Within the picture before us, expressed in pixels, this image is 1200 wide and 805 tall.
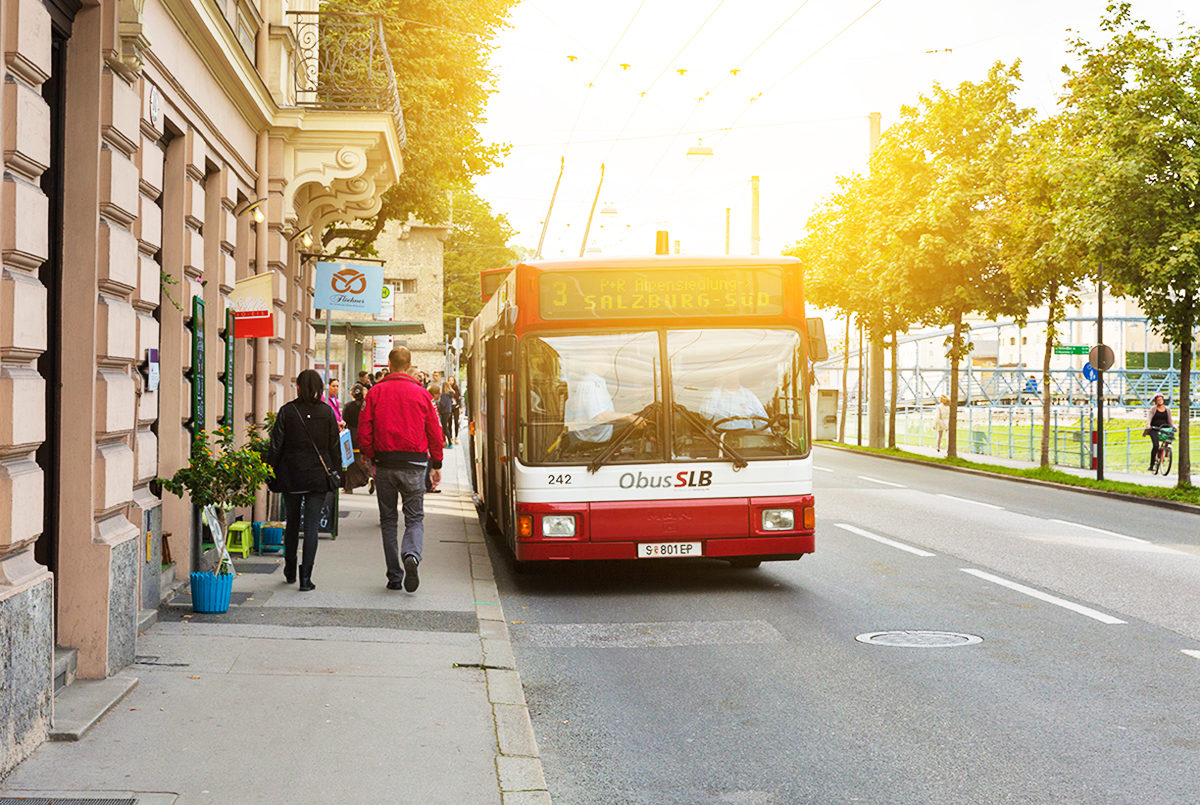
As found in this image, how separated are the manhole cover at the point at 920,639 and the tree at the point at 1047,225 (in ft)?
49.1

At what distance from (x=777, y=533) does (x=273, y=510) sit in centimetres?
662

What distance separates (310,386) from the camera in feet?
34.5

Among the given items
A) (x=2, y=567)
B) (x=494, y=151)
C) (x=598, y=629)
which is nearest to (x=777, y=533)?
(x=598, y=629)

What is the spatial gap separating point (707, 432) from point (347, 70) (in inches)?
276

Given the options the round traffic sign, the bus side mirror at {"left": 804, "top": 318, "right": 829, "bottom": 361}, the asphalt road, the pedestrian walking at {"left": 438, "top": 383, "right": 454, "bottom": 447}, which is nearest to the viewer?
the asphalt road

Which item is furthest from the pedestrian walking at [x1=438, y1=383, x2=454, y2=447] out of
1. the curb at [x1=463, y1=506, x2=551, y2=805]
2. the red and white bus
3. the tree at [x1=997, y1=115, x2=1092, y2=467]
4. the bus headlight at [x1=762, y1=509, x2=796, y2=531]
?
the curb at [x1=463, y1=506, x2=551, y2=805]

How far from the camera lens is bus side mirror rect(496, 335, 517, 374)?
35.8 ft

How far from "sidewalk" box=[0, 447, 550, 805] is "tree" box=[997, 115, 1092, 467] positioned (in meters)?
16.1

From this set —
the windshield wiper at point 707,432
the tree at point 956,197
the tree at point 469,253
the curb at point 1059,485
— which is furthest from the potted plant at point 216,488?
the tree at point 469,253

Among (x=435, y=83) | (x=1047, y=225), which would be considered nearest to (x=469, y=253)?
(x=1047, y=225)

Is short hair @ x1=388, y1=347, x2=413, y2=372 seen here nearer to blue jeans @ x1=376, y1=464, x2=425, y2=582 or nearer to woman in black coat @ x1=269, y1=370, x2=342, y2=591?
woman in black coat @ x1=269, y1=370, x2=342, y2=591

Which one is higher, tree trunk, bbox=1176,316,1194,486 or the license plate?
tree trunk, bbox=1176,316,1194,486

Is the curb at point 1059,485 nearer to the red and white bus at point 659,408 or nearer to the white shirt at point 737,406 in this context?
the red and white bus at point 659,408

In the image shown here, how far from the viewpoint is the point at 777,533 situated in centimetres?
1085
